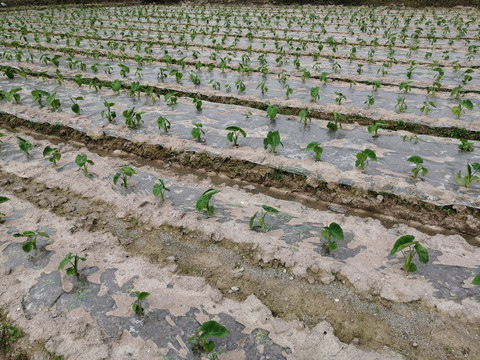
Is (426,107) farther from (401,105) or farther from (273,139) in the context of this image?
(273,139)

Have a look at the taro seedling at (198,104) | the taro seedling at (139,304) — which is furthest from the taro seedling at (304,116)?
the taro seedling at (139,304)

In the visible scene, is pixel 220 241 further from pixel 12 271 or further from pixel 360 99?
pixel 360 99

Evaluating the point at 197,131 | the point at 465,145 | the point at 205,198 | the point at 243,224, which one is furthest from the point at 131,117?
the point at 465,145

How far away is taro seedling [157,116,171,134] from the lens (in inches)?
207

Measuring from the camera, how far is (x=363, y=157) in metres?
4.24

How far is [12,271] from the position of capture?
3041 millimetres

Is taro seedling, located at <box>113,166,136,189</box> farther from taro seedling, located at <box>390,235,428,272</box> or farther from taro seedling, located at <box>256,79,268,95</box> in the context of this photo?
taro seedling, located at <box>256,79,268,95</box>

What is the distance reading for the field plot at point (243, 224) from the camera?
2484 mm

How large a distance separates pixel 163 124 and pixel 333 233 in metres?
3.49

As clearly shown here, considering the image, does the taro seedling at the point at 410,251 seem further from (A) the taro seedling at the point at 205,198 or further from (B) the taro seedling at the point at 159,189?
(B) the taro seedling at the point at 159,189

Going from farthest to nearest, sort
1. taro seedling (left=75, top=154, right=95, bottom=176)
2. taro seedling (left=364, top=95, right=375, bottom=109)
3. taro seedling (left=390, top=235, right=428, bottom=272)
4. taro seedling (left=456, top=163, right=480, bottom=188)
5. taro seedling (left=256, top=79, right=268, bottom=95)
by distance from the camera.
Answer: taro seedling (left=256, top=79, right=268, bottom=95) → taro seedling (left=364, top=95, right=375, bottom=109) → taro seedling (left=75, top=154, right=95, bottom=176) → taro seedling (left=456, top=163, right=480, bottom=188) → taro seedling (left=390, top=235, right=428, bottom=272)

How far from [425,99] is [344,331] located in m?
5.72

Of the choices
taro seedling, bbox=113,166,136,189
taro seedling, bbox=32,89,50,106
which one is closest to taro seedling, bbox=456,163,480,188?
taro seedling, bbox=113,166,136,189

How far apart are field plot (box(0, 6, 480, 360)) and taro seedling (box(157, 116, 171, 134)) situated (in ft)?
0.12
